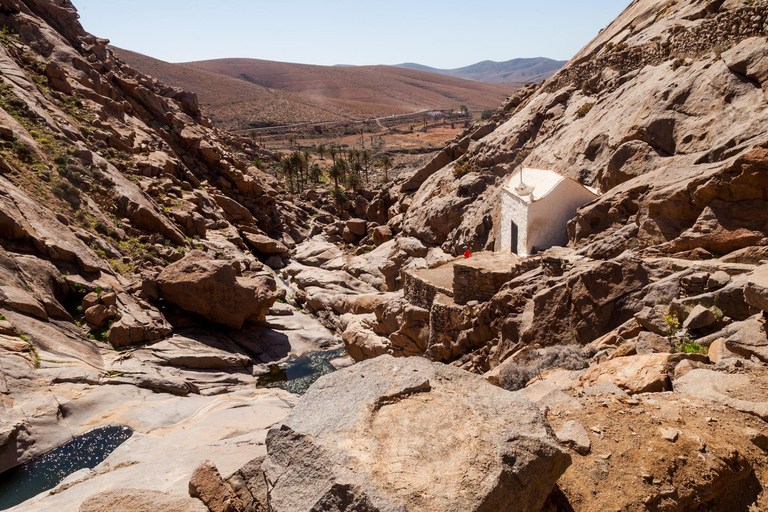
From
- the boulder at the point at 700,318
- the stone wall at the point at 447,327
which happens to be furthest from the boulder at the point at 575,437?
the stone wall at the point at 447,327

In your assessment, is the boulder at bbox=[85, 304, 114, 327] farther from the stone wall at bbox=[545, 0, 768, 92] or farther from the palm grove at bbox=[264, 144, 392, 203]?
the palm grove at bbox=[264, 144, 392, 203]

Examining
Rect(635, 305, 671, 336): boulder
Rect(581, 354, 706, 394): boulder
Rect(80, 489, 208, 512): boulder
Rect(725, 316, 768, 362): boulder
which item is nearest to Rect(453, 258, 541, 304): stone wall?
Rect(635, 305, 671, 336): boulder

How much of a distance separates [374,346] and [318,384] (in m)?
14.5

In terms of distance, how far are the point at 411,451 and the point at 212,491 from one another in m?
2.21

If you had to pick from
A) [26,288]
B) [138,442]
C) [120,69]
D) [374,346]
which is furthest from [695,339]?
[120,69]

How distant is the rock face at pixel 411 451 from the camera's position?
3.52 meters

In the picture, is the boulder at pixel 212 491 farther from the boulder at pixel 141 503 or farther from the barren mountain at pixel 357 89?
the barren mountain at pixel 357 89

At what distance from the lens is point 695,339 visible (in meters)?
7.42

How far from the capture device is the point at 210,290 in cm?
2058

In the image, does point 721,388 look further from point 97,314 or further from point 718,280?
point 97,314

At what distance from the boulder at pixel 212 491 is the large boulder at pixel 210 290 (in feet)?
55.1

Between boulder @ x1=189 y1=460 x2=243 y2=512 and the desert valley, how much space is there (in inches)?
1.2

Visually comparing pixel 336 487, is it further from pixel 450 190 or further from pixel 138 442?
pixel 450 190

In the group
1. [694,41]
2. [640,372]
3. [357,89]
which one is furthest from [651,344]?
[357,89]
